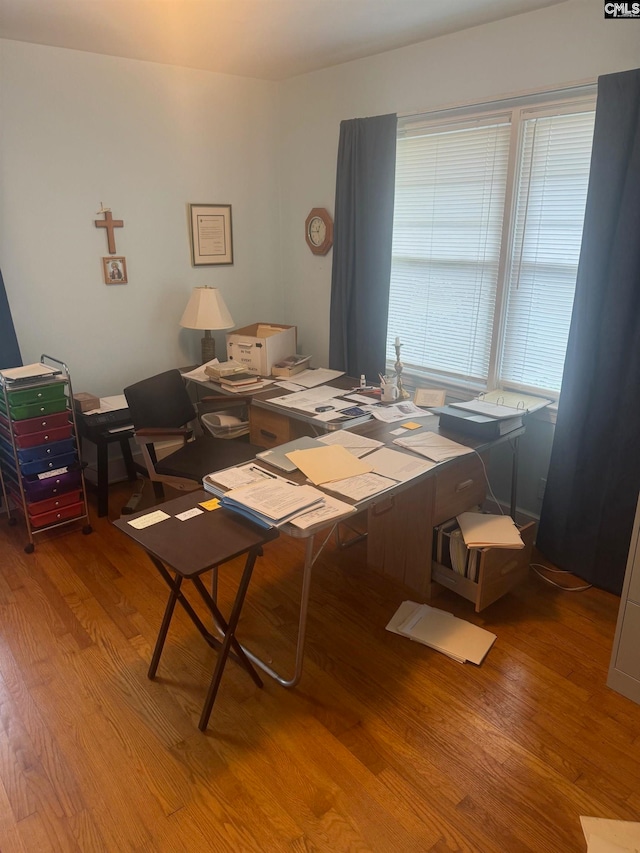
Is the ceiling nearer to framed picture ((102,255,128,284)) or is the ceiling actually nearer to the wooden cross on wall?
the wooden cross on wall

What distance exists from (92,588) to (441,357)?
223 cm

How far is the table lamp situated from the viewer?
3.53 metres

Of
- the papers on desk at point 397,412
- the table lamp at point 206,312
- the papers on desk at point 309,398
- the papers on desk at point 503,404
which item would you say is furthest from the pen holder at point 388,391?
the table lamp at point 206,312

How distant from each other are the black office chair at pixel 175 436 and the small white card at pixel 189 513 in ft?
2.65

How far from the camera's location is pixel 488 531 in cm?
246

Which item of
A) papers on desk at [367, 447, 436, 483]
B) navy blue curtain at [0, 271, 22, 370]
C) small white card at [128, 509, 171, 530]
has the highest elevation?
navy blue curtain at [0, 271, 22, 370]

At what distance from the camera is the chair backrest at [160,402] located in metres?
2.88

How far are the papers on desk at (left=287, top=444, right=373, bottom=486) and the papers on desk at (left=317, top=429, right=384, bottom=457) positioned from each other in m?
0.06

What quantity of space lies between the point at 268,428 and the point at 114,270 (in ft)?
4.56

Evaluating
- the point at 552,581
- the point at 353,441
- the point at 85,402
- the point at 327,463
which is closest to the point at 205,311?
the point at 85,402

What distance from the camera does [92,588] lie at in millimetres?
2707

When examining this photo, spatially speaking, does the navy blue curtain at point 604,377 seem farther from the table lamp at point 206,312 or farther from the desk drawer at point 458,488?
the table lamp at point 206,312

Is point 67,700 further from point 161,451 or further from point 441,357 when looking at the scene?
point 441,357

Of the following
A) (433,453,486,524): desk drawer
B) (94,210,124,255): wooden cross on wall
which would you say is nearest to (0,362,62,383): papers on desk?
(94,210,124,255): wooden cross on wall
